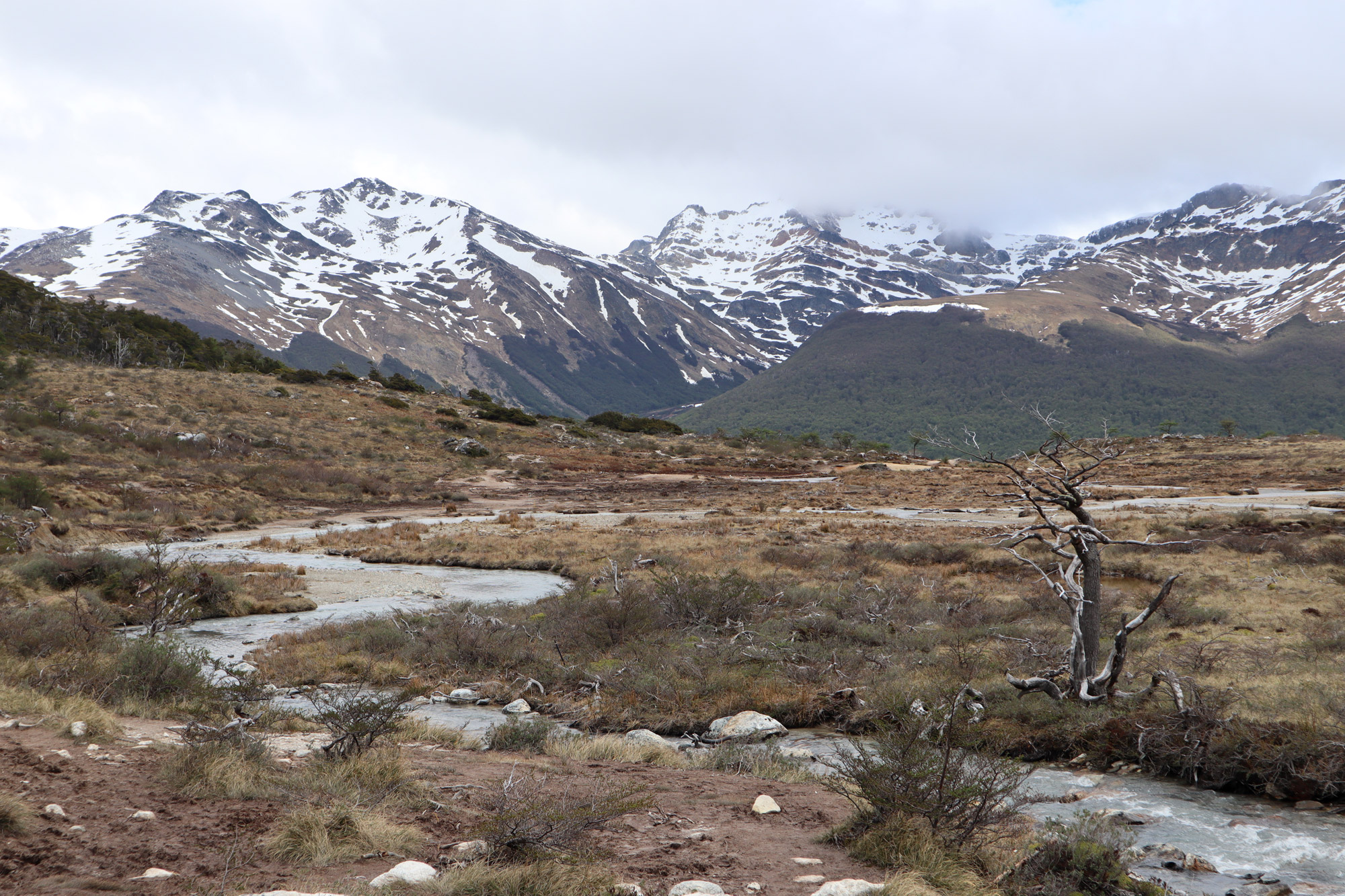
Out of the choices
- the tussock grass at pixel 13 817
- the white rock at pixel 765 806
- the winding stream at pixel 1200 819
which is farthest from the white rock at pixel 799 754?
the tussock grass at pixel 13 817

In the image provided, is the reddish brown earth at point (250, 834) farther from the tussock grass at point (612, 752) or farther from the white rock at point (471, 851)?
the tussock grass at point (612, 752)

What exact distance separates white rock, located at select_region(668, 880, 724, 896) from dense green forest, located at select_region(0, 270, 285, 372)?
73.2 meters

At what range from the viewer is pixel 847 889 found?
4656 millimetres

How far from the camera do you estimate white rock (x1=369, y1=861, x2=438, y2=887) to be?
4424 mm

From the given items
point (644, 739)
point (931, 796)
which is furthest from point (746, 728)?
point (931, 796)

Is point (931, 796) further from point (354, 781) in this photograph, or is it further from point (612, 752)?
point (354, 781)

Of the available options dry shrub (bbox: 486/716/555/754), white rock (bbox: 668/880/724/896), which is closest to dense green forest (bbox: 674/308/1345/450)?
dry shrub (bbox: 486/716/555/754)

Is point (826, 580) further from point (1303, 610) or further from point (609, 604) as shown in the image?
point (1303, 610)

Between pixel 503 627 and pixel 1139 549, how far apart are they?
18743mm

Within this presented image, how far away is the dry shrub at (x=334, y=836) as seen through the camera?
15.8 feet

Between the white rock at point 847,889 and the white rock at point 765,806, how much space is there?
5.00 feet

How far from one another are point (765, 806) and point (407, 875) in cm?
306

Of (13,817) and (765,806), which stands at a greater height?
(13,817)

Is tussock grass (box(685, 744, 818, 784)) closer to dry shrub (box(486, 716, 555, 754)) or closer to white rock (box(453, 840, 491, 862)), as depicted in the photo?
dry shrub (box(486, 716, 555, 754))
